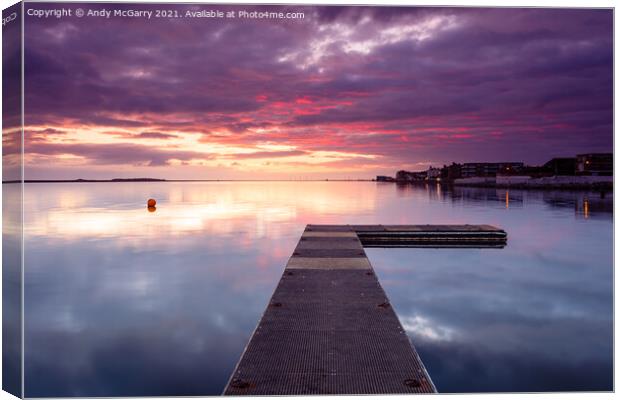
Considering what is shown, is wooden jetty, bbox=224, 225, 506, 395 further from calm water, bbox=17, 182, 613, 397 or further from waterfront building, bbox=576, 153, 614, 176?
waterfront building, bbox=576, 153, 614, 176

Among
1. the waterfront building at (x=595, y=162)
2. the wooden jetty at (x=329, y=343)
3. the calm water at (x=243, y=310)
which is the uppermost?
the waterfront building at (x=595, y=162)

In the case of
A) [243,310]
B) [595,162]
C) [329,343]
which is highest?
[595,162]

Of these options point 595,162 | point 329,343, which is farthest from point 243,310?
point 595,162

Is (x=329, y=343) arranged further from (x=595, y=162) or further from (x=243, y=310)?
(x=595, y=162)

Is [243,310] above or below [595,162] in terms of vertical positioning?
below

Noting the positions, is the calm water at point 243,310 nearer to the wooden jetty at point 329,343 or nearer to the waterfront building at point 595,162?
the wooden jetty at point 329,343

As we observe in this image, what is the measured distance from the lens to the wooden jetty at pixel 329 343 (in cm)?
552

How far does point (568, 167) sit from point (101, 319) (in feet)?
711

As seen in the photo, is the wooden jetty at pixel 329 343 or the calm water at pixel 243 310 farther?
the calm water at pixel 243 310

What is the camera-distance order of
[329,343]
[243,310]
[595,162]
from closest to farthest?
[329,343], [243,310], [595,162]

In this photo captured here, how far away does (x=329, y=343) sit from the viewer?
22.1 ft

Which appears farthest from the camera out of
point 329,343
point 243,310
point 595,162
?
point 595,162

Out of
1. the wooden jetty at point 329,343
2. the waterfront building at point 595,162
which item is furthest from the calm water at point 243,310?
the waterfront building at point 595,162

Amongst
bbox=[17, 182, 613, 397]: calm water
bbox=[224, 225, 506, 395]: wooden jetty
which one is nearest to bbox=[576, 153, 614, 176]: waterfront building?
bbox=[17, 182, 613, 397]: calm water
